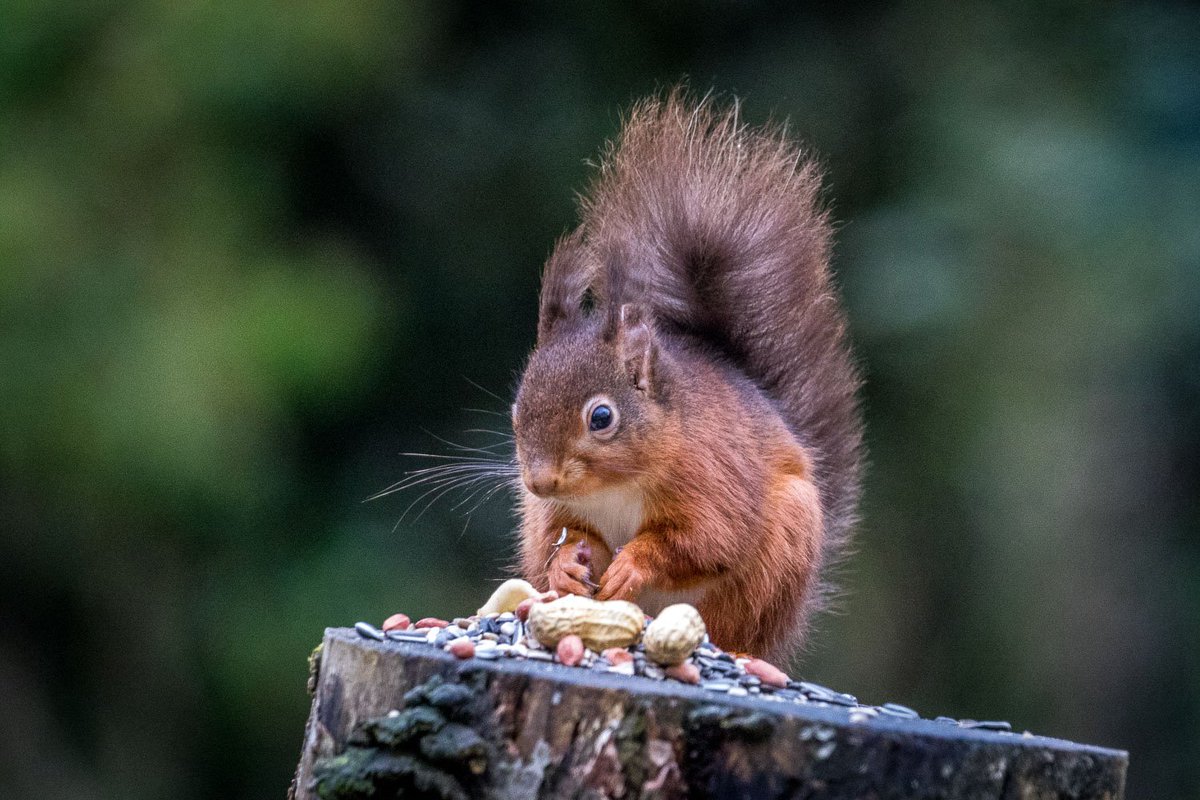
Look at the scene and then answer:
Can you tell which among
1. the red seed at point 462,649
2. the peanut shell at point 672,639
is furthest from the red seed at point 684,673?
the red seed at point 462,649

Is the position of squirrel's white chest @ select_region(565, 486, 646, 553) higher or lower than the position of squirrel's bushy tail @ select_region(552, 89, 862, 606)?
lower

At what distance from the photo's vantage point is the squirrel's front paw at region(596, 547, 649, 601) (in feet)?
5.75

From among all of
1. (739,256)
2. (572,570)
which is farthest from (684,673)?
(739,256)

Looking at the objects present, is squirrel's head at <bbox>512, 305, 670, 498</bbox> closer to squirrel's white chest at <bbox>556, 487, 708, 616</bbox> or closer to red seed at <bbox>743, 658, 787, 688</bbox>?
squirrel's white chest at <bbox>556, 487, 708, 616</bbox>

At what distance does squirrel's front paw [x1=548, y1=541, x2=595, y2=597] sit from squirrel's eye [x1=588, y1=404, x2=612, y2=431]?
16cm

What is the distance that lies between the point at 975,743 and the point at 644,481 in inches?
27.8

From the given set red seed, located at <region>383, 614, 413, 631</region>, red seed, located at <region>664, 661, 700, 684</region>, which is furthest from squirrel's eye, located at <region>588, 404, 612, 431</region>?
red seed, located at <region>664, 661, 700, 684</region>

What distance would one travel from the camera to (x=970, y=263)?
3.04 metres

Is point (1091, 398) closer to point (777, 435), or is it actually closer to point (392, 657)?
point (777, 435)

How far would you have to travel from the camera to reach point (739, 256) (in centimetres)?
212

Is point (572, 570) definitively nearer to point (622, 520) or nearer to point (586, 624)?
point (622, 520)

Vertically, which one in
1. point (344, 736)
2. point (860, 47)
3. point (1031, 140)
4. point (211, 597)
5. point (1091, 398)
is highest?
point (860, 47)

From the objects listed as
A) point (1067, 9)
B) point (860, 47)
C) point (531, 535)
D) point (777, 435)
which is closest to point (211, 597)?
point (531, 535)

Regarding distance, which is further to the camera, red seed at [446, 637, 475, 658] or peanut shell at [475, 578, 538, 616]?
peanut shell at [475, 578, 538, 616]
